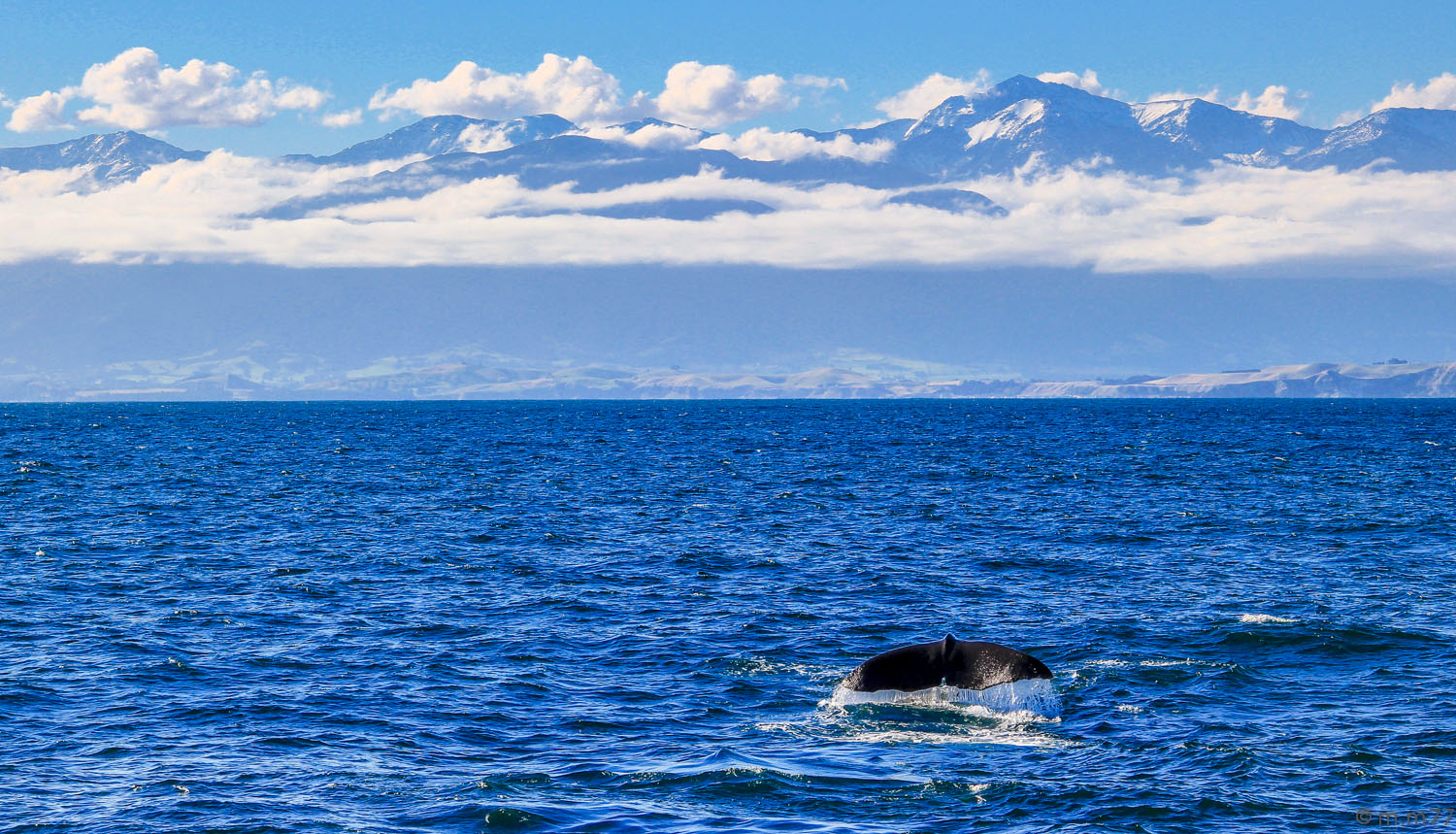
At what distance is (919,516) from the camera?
6438 centimetres

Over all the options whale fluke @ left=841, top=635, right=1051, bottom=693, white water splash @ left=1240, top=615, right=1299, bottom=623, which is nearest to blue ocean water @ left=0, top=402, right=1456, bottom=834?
white water splash @ left=1240, top=615, right=1299, bottom=623

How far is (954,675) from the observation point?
84.9 feet

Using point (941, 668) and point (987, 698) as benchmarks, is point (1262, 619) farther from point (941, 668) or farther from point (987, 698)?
point (941, 668)

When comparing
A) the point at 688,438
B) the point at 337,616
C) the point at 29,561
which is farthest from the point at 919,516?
the point at 688,438

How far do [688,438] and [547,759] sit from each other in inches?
5328

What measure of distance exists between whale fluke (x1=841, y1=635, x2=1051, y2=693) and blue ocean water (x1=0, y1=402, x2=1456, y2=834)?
31.1 inches

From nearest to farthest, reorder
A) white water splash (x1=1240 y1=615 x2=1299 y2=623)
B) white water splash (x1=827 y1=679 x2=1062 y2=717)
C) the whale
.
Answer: the whale → white water splash (x1=827 y1=679 x2=1062 y2=717) → white water splash (x1=1240 y1=615 x2=1299 y2=623)

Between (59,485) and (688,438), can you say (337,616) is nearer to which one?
(59,485)

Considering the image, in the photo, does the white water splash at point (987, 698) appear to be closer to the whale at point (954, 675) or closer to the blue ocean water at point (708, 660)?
the whale at point (954, 675)

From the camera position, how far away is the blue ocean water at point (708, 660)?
2144 centimetres

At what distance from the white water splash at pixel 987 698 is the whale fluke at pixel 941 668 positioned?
0.54 meters

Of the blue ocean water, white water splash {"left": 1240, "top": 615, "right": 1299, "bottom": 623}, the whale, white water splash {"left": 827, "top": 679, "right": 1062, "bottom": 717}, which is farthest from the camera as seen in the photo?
white water splash {"left": 1240, "top": 615, "right": 1299, "bottom": 623}

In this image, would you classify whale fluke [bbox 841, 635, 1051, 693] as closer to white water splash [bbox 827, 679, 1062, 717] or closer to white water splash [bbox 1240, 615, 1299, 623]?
white water splash [bbox 827, 679, 1062, 717]

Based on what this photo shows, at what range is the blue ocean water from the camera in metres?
21.4
